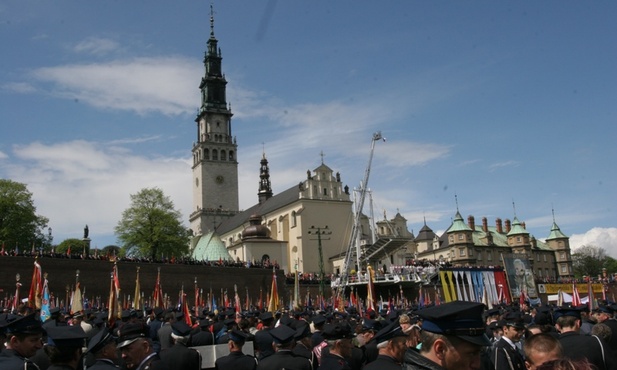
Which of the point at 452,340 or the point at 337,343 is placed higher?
the point at 452,340

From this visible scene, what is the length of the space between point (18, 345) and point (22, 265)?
40.7 metres

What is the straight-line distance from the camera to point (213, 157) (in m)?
112

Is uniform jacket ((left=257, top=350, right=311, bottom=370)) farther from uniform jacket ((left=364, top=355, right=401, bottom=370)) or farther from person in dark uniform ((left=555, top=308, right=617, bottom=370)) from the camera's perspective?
person in dark uniform ((left=555, top=308, right=617, bottom=370))

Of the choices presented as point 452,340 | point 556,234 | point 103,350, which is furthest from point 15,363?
point 556,234

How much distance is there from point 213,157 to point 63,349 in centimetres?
10783

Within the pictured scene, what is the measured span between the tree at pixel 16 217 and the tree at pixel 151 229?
32.7 ft

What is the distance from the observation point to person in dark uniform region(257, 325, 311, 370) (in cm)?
744

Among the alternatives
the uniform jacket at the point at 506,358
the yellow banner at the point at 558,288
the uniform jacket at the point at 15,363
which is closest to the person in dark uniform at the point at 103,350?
the uniform jacket at the point at 15,363

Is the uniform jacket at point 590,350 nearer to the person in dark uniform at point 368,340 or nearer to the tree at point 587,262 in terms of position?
the person in dark uniform at point 368,340

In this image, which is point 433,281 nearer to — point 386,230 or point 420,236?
point 386,230

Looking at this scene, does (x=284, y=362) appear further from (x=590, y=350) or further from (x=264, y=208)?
(x=264, y=208)

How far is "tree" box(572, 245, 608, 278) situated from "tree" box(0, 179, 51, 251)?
11188 centimetres

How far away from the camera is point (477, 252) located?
103m

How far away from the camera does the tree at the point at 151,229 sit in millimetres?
72125
